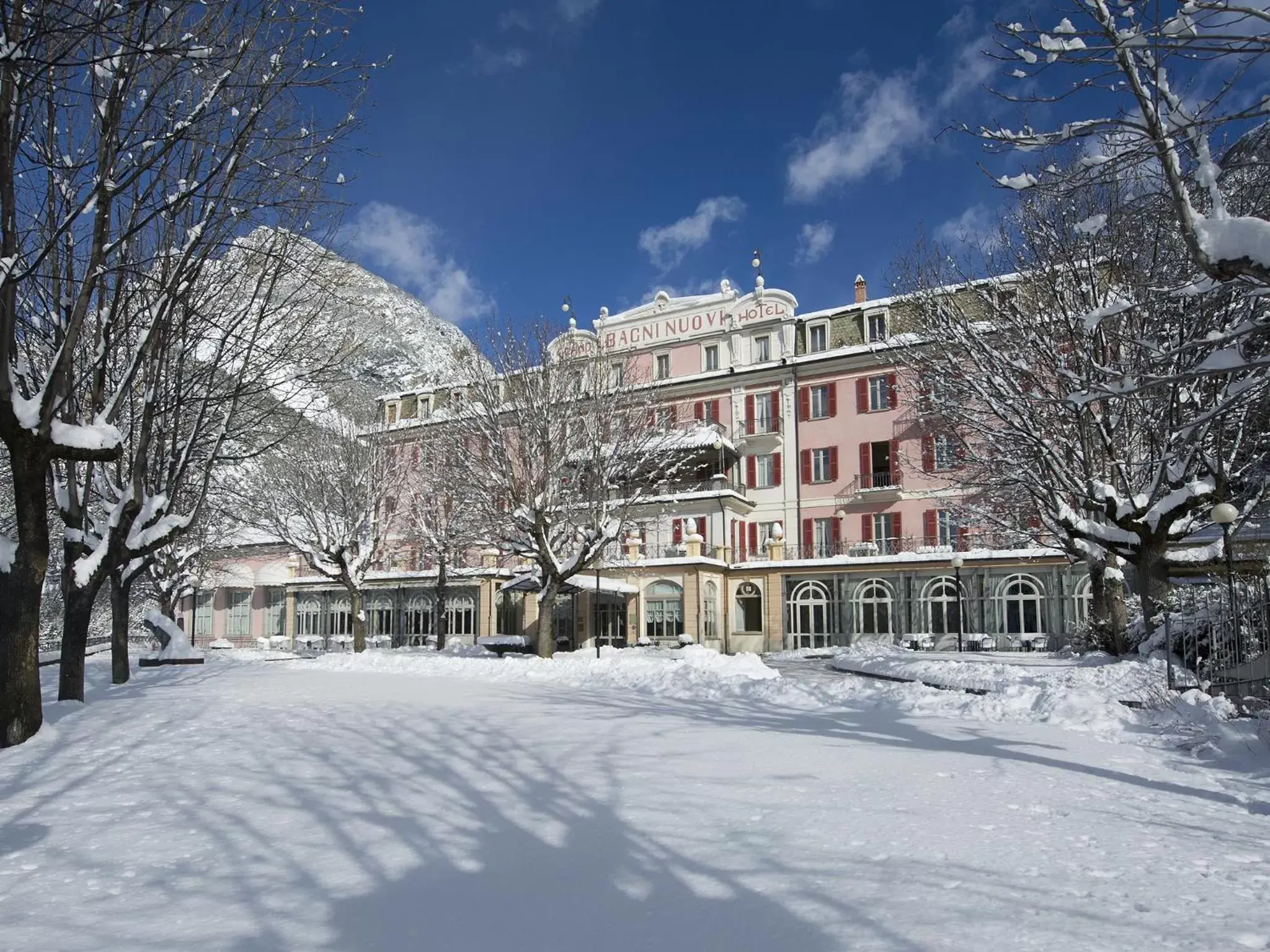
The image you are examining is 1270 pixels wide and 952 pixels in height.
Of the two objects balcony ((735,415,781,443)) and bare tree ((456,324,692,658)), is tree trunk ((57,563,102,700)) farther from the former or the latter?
balcony ((735,415,781,443))

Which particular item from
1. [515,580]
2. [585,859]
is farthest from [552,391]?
[585,859]

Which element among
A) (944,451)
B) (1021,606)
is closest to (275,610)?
(944,451)

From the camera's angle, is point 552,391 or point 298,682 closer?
point 298,682

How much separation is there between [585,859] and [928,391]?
19205mm

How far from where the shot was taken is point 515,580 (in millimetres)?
26734

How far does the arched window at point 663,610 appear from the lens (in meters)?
33.1

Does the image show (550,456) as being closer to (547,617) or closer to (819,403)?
(547,617)

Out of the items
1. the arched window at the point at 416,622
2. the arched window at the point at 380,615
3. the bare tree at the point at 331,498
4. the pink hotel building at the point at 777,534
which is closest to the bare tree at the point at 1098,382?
the pink hotel building at the point at 777,534

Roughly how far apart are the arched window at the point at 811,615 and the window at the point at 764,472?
18.3 feet

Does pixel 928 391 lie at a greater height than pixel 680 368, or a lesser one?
lesser

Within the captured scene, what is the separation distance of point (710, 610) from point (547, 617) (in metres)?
11.2

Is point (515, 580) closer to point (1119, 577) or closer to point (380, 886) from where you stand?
point (1119, 577)

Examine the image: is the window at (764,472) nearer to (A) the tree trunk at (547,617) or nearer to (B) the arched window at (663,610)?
(B) the arched window at (663,610)

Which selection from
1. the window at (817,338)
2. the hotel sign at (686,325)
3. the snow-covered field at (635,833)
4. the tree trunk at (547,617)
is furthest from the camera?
the hotel sign at (686,325)
